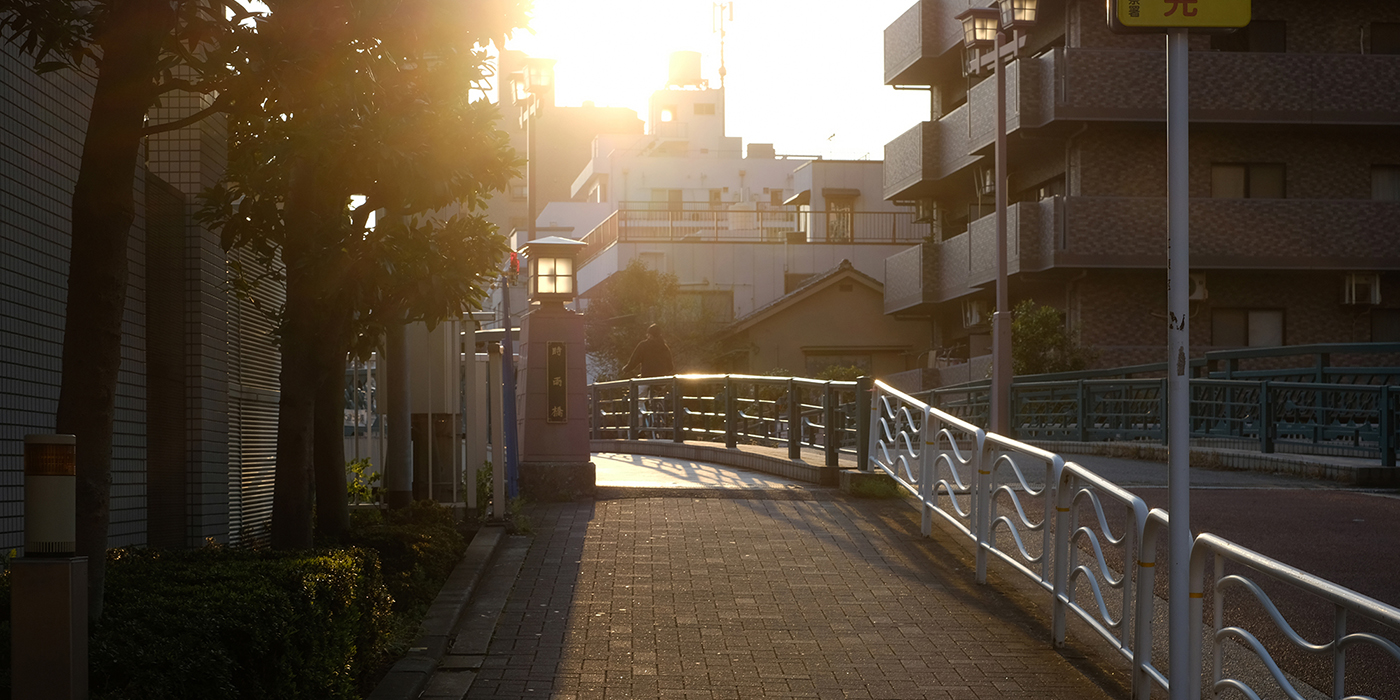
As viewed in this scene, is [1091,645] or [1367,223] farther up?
[1367,223]

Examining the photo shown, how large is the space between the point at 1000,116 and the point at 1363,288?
33.0ft

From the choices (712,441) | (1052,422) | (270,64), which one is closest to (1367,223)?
(1052,422)

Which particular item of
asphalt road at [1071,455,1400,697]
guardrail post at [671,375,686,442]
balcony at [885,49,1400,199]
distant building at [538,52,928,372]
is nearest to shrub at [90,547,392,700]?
asphalt road at [1071,455,1400,697]

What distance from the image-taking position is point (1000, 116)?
2194 cm

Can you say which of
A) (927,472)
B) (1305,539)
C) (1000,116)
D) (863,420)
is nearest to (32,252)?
(927,472)

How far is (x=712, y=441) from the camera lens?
20.2 metres

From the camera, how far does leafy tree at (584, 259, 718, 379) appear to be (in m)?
39.4

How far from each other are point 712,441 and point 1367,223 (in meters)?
15.0

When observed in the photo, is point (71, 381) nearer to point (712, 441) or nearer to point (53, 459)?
point (53, 459)

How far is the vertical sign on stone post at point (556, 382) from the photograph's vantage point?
13.9 metres

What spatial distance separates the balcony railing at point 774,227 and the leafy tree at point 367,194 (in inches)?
1471

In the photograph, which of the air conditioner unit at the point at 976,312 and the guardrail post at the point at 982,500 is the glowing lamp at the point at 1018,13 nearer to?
the air conditioner unit at the point at 976,312

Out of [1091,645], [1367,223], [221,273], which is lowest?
[1091,645]

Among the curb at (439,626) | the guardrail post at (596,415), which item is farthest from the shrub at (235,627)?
the guardrail post at (596,415)
